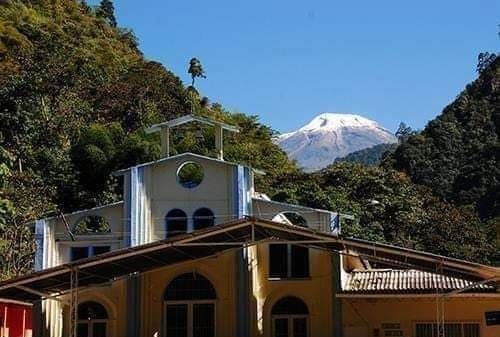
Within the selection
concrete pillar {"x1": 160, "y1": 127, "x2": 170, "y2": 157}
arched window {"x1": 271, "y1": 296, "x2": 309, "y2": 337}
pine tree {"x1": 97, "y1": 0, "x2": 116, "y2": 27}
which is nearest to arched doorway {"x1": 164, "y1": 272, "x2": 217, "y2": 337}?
arched window {"x1": 271, "y1": 296, "x2": 309, "y2": 337}

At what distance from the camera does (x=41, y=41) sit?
5603cm

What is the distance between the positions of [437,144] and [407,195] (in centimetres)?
1891

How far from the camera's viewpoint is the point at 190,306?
2269 centimetres

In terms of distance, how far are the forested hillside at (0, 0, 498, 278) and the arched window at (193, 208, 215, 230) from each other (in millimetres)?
9539

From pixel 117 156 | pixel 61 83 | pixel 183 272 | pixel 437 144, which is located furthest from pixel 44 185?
pixel 437 144

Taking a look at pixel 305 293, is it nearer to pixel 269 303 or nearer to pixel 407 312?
pixel 269 303

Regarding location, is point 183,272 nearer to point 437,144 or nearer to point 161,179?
point 161,179

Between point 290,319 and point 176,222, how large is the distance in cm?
587

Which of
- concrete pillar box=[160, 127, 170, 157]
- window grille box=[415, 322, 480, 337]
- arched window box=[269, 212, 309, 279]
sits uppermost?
concrete pillar box=[160, 127, 170, 157]

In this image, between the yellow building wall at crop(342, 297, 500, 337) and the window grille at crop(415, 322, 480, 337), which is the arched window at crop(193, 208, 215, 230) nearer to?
the yellow building wall at crop(342, 297, 500, 337)

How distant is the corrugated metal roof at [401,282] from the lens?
2094 cm

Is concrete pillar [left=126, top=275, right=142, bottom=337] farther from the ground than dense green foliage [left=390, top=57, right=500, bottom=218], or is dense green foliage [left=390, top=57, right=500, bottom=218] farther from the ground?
dense green foliage [left=390, top=57, right=500, bottom=218]

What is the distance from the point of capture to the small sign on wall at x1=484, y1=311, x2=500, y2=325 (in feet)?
70.0

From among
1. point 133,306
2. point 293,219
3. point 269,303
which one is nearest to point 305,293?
point 269,303
